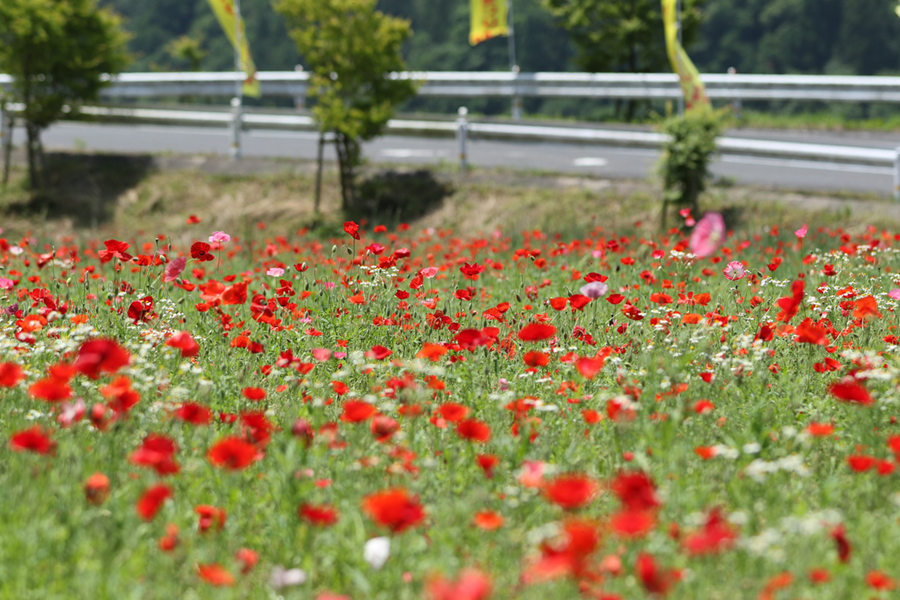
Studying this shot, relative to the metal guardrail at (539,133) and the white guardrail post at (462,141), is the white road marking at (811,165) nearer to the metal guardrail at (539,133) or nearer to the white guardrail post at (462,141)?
the metal guardrail at (539,133)

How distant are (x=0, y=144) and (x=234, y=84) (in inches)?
286

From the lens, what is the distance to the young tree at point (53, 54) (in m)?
15.6

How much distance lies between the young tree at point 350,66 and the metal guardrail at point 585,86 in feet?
12.4

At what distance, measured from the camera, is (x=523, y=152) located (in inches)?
690

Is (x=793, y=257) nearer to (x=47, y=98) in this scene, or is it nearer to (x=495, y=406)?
(x=495, y=406)

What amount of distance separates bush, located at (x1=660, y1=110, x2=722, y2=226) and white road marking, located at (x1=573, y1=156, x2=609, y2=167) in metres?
3.88

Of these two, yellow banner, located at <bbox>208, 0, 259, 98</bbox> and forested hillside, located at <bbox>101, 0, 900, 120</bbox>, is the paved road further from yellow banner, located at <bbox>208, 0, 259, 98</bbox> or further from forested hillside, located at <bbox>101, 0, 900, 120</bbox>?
forested hillside, located at <bbox>101, 0, 900, 120</bbox>

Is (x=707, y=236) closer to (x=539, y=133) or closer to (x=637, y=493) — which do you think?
(x=637, y=493)

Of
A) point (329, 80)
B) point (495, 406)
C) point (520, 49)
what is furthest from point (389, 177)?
point (520, 49)

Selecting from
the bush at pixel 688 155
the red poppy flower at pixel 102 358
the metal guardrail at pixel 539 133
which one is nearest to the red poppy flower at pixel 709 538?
the red poppy flower at pixel 102 358

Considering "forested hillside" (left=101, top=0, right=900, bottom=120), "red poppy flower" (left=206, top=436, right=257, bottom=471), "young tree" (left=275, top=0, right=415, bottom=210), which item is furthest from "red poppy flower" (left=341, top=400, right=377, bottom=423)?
"forested hillside" (left=101, top=0, right=900, bottom=120)

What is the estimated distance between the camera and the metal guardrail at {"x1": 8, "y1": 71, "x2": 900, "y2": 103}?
2034cm

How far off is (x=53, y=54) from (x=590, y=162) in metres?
9.28

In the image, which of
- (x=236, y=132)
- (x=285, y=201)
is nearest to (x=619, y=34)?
(x=236, y=132)
